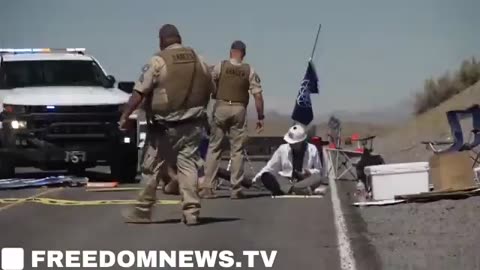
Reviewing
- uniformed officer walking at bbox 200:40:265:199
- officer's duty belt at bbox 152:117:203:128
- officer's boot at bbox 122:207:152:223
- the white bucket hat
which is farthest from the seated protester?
officer's duty belt at bbox 152:117:203:128

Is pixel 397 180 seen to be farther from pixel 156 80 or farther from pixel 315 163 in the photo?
pixel 156 80

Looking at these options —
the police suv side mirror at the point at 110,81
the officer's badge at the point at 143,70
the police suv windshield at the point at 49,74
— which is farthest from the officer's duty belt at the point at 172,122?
the police suv side mirror at the point at 110,81

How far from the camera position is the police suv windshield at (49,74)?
19.9 metres

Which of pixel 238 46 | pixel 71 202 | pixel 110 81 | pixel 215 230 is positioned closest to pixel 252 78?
pixel 238 46

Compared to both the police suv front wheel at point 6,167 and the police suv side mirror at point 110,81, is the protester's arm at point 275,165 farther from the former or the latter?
the police suv side mirror at point 110,81

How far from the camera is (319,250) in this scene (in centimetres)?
1086

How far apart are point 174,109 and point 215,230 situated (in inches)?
48.6

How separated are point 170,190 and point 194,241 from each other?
4.97 m

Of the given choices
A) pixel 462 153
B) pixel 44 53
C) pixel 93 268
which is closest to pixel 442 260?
pixel 93 268

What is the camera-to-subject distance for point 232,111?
1609cm

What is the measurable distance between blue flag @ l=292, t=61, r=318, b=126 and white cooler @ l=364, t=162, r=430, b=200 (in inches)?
137

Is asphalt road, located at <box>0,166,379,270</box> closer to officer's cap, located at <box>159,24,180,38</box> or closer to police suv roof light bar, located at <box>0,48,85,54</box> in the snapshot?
officer's cap, located at <box>159,24,180,38</box>

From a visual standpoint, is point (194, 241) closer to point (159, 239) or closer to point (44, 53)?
point (159, 239)

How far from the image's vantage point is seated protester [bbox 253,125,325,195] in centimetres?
1602
